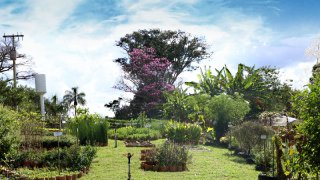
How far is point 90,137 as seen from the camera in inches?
750

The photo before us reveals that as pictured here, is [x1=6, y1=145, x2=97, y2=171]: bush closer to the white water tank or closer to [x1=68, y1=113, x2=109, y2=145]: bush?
[x1=68, y1=113, x2=109, y2=145]: bush

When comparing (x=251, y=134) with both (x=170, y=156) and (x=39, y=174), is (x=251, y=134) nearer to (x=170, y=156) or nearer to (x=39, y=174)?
(x=170, y=156)

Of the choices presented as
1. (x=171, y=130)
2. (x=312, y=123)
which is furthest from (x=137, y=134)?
(x=312, y=123)

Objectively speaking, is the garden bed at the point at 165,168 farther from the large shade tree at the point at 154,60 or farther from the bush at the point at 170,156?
the large shade tree at the point at 154,60

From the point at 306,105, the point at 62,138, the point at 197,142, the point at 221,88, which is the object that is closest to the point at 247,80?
the point at 221,88

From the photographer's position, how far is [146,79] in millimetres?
34625

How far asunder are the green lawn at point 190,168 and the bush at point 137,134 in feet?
16.4

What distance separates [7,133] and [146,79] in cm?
2128

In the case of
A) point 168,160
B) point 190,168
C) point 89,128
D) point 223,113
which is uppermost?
point 223,113

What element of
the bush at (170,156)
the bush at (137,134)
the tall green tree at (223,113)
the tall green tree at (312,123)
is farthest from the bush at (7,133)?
the tall green tree at (223,113)

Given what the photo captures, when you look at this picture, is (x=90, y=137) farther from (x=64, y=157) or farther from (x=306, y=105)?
(x=306, y=105)

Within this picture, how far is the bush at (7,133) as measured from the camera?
13.4m

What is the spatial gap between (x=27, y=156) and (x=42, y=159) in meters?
0.64

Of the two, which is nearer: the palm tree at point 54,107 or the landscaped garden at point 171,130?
the landscaped garden at point 171,130
